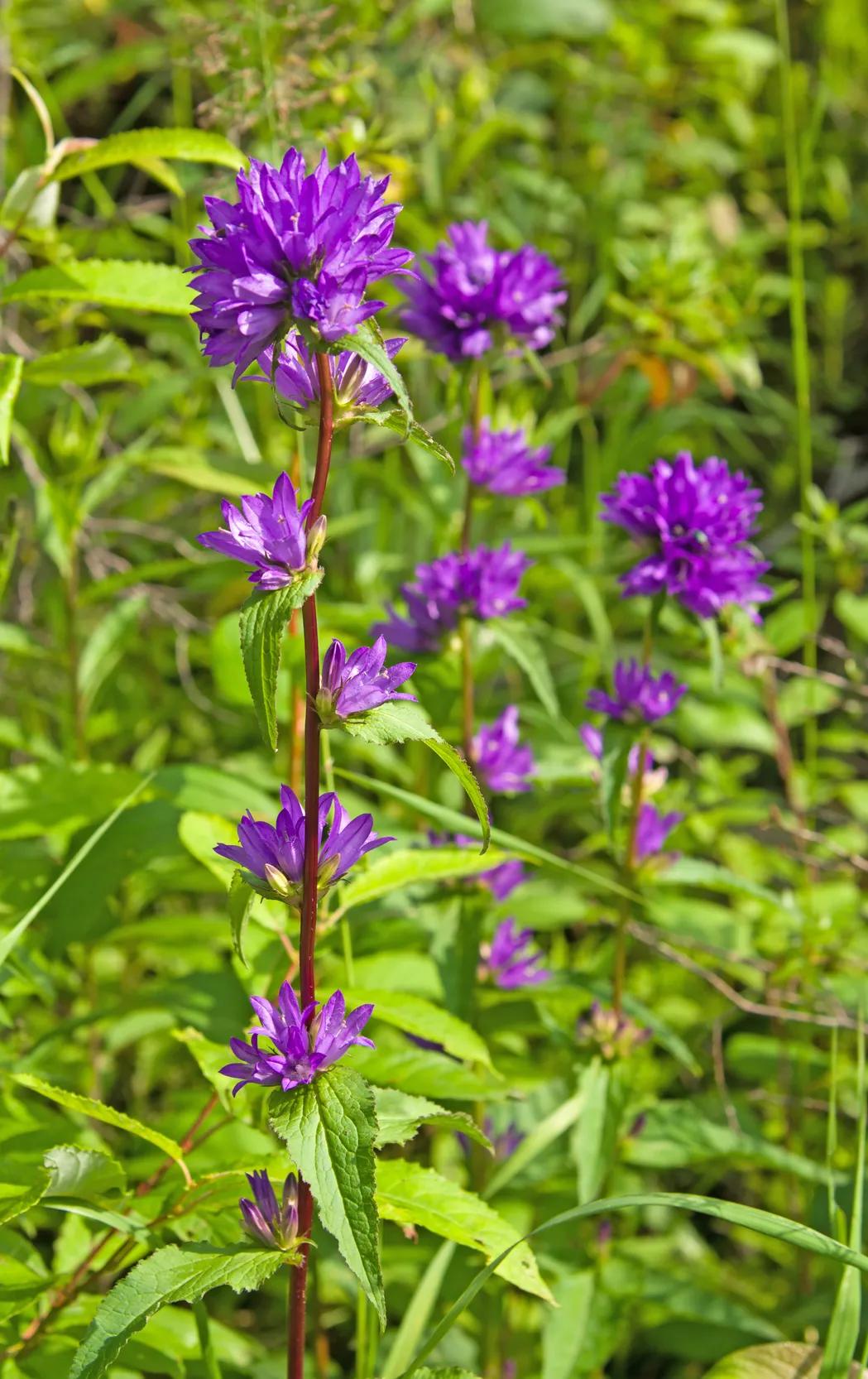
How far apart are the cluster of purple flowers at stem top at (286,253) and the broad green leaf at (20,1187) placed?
0.75 meters

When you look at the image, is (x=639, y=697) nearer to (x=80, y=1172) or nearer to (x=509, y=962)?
(x=509, y=962)

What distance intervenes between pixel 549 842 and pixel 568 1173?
970 mm

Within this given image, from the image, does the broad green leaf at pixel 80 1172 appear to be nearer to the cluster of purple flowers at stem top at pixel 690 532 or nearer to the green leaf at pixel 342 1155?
the green leaf at pixel 342 1155

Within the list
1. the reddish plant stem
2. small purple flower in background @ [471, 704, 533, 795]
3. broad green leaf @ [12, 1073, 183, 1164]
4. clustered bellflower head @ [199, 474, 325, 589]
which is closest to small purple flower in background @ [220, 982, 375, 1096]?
the reddish plant stem

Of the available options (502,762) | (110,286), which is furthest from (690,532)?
(110,286)

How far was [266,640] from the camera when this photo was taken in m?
1.01

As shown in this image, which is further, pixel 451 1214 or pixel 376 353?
pixel 451 1214

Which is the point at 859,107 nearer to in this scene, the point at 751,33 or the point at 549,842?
→ the point at 751,33

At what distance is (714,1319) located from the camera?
187 centimetres

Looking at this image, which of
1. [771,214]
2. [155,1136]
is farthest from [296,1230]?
[771,214]

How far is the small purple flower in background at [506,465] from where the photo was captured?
1.95 metres

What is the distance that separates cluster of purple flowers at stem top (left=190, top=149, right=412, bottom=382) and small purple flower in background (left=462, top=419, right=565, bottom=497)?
0.89 metres

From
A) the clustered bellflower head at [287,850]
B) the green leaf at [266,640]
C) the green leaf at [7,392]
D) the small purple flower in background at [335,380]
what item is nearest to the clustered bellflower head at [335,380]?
the small purple flower in background at [335,380]

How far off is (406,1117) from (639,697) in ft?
2.41
